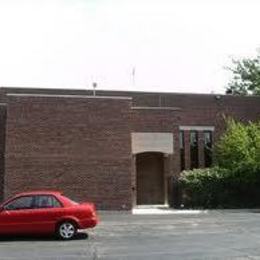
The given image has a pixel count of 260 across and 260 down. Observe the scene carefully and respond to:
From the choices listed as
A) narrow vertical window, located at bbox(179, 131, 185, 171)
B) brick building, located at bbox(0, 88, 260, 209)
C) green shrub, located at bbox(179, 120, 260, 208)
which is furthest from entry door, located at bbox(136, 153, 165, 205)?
brick building, located at bbox(0, 88, 260, 209)

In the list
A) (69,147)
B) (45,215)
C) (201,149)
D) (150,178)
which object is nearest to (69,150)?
(69,147)

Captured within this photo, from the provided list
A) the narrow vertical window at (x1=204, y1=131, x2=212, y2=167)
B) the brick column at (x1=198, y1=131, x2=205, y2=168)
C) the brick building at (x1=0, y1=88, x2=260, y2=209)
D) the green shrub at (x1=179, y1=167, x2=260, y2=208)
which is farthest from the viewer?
the narrow vertical window at (x1=204, y1=131, x2=212, y2=167)

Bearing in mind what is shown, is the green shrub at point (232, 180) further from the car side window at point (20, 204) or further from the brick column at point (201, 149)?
the car side window at point (20, 204)

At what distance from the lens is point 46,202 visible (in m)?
23.8

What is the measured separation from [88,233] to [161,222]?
5239 mm

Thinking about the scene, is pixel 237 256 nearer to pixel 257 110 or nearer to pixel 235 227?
pixel 235 227

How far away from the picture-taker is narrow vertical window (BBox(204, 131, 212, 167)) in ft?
156

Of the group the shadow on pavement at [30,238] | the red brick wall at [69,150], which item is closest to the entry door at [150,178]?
the red brick wall at [69,150]

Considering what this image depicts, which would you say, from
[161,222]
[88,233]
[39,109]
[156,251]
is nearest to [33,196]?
[88,233]

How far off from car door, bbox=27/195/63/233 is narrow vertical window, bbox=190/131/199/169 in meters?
24.4

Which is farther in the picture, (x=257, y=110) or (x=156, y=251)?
(x=257, y=110)

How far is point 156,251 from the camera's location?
64.5ft

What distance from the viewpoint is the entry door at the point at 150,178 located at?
144ft

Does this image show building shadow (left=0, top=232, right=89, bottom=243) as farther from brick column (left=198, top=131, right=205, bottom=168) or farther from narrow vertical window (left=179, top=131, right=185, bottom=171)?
brick column (left=198, top=131, right=205, bottom=168)
